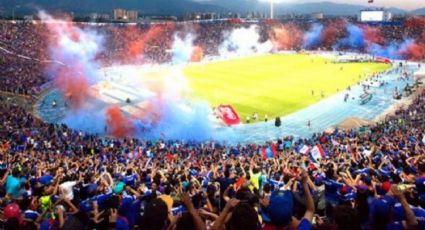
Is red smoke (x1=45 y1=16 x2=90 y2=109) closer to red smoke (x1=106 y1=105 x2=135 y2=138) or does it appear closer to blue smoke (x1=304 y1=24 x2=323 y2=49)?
red smoke (x1=106 y1=105 x2=135 y2=138)

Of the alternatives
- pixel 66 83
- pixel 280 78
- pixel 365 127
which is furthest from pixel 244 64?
pixel 365 127

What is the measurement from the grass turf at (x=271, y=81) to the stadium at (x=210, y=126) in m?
0.25

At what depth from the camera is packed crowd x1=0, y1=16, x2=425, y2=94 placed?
53875mm

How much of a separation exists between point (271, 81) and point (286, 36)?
61.1 m

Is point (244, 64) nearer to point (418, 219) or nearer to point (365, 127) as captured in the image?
point (365, 127)

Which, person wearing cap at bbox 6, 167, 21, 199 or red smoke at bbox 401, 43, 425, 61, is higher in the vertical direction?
person wearing cap at bbox 6, 167, 21, 199

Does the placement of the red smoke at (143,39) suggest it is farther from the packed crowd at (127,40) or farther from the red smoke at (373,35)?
the red smoke at (373,35)

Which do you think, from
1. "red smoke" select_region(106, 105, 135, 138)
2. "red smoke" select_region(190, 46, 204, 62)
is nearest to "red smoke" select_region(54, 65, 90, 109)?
"red smoke" select_region(106, 105, 135, 138)

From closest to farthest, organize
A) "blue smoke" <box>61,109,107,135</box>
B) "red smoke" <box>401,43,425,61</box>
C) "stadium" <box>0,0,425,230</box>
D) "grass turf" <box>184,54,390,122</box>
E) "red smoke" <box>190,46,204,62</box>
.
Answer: "stadium" <box>0,0,425,230</box>
"blue smoke" <box>61,109,107,135</box>
"grass turf" <box>184,54,390,122</box>
"red smoke" <box>190,46,204,62</box>
"red smoke" <box>401,43,425,61</box>

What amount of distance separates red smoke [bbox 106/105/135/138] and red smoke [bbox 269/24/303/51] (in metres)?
71.0

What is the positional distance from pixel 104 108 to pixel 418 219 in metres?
38.9

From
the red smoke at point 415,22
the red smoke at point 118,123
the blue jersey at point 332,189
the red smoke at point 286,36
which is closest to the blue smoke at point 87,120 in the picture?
the red smoke at point 118,123

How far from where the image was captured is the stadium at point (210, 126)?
23.1ft

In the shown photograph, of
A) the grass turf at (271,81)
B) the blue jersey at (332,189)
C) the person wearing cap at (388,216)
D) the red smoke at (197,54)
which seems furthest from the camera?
the red smoke at (197,54)
